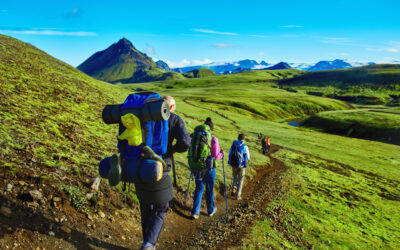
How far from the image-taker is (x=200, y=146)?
9.73 m

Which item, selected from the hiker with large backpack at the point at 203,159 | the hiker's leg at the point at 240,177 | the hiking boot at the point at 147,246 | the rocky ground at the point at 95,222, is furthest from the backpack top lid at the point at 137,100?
the hiker's leg at the point at 240,177

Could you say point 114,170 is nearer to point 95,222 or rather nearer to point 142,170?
point 142,170

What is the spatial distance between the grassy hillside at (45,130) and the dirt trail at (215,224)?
13.6 feet

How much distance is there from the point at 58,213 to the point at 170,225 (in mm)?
4268

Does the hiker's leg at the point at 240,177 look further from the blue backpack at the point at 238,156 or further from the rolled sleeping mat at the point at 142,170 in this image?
the rolled sleeping mat at the point at 142,170

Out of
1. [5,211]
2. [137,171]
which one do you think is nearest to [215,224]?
[137,171]

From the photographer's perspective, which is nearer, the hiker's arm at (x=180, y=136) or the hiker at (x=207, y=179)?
the hiker's arm at (x=180, y=136)

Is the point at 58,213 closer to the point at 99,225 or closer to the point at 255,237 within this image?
the point at 99,225

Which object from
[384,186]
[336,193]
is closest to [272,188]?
[336,193]

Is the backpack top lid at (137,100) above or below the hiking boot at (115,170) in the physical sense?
above

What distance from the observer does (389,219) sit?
57.0 feet

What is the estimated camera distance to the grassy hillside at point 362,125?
7831 cm

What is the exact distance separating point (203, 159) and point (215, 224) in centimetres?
294

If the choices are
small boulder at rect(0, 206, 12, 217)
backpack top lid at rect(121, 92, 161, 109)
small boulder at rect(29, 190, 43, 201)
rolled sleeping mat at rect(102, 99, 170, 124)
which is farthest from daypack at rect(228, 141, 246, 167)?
small boulder at rect(0, 206, 12, 217)
